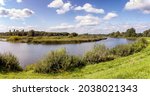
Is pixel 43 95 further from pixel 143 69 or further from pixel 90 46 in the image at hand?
pixel 90 46

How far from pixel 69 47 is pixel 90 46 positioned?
2.12m

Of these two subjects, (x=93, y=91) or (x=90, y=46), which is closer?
(x=93, y=91)

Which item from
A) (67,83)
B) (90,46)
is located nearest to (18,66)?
(90,46)

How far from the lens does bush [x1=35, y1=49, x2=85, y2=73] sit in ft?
57.2

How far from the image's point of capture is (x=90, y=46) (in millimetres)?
20859

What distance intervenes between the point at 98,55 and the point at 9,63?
228 inches

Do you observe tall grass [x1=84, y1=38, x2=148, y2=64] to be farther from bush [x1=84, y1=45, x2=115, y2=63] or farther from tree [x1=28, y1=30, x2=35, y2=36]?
tree [x1=28, y1=30, x2=35, y2=36]

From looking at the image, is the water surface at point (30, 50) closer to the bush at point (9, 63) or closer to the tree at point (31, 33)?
the bush at point (9, 63)

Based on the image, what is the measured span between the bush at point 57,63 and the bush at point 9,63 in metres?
1.17

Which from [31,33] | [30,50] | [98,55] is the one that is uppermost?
[31,33]

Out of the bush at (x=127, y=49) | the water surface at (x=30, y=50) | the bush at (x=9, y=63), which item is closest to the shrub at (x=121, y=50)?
the bush at (x=127, y=49)

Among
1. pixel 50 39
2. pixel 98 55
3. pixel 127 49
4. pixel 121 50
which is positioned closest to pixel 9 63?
pixel 50 39

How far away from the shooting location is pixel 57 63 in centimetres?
1794

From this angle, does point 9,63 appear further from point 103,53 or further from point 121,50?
point 121,50
